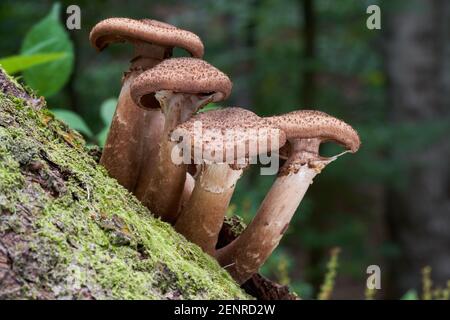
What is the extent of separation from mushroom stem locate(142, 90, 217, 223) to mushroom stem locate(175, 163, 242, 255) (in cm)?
7

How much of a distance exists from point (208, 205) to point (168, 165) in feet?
0.65

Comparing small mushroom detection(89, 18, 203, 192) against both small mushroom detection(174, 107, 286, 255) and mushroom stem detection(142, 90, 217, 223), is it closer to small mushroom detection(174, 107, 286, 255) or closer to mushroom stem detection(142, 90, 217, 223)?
mushroom stem detection(142, 90, 217, 223)

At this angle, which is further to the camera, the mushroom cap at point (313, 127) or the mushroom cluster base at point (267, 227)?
the mushroom cluster base at point (267, 227)

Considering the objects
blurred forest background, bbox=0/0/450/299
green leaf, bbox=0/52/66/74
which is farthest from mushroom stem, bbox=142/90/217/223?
blurred forest background, bbox=0/0/450/299

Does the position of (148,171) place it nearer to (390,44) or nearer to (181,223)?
(181,223)

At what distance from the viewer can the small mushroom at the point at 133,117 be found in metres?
2.12

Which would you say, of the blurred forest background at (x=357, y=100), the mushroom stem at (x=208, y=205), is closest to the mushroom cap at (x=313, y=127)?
the mushroom stem at (x=208, y=205)

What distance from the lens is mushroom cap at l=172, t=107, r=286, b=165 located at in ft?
5.59

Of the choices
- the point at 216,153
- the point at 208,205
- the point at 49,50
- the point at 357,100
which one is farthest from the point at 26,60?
the point at 357,100

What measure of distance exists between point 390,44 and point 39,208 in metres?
6.80

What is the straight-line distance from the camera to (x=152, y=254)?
5.35ft

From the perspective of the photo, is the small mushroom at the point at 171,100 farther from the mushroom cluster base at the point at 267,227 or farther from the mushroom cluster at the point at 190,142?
the mushroom cluster base at the point at 267,227

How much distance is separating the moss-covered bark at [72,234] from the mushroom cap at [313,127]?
497mm
